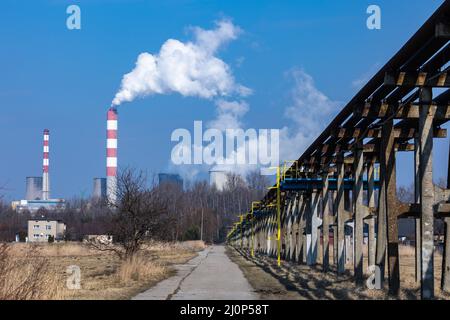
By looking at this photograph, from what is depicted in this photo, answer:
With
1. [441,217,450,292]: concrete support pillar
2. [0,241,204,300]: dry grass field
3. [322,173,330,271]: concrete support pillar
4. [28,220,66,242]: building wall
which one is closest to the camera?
[0,241,204,300]: dry grass field

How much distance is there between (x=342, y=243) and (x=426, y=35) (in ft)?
45.4

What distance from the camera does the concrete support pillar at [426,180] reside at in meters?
16.6

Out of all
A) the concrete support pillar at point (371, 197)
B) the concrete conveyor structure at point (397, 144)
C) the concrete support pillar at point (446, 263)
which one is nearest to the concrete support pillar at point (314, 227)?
the concrete conveyor structure at point (397, 144)

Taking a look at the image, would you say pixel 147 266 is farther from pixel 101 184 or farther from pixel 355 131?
pixel 101 184

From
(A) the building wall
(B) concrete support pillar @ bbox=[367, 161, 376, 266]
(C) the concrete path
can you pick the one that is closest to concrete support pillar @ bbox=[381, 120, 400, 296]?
(C) the concrete path

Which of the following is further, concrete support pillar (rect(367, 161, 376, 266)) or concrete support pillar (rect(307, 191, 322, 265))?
concrete support pillar (rect(307, 191, 322, 265))

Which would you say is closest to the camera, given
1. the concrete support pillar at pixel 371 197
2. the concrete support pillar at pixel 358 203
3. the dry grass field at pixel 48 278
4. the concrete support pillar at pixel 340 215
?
the dry grass field at pixel 48 278

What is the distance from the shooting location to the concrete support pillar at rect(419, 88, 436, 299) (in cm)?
1661

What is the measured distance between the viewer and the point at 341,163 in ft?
89.3

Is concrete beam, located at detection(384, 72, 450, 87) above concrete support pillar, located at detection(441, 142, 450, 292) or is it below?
above

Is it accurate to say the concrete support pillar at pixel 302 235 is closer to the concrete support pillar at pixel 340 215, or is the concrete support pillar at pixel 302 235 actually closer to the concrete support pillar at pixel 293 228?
the concrete support pillar at pixel 293 228

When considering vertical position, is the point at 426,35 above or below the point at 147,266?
above

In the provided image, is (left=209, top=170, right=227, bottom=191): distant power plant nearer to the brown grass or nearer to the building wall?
the building wall
